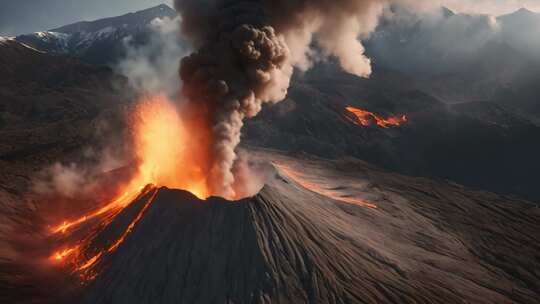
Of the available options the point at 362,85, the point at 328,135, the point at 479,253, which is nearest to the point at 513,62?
the point at 362,85

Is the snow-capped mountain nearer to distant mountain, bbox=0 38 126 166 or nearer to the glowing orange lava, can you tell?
distant mountain, bbox=0 38 126 166

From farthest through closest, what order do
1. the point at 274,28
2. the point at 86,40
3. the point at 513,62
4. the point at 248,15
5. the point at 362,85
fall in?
the point at 86,40 < the point at 513,62 < the point at 362,85 < the point at 274,28 < the point at 248,15

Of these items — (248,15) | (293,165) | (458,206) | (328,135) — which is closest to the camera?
(248,15)

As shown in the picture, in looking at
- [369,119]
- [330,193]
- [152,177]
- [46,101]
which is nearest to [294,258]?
[152,177]

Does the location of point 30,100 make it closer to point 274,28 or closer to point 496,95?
point 274,28

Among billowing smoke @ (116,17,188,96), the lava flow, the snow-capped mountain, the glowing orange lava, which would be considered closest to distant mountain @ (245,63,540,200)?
the glowing orange lava

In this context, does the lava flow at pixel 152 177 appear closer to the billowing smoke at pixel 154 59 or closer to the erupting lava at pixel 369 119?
the erupting lava at pixel 369 119
